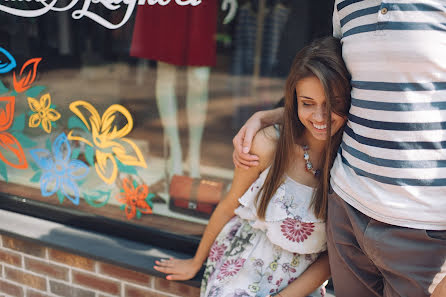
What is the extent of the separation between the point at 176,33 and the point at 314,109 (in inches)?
42.7

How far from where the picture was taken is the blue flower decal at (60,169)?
190 centimetres

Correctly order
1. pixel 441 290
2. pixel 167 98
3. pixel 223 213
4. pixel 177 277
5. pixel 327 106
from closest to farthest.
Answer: pixel 441 290 → pixel 327 106 → pixel 223 213 → pixel 177 277 → pixel 167 98

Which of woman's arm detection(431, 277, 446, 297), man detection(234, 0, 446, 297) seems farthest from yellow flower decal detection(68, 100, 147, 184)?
woman's arm detection(431, 277, 446, 297)

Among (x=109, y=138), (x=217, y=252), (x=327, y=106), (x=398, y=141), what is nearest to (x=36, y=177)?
(x=109, y=138)

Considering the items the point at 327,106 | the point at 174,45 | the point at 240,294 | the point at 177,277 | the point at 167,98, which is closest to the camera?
the point at 327,106

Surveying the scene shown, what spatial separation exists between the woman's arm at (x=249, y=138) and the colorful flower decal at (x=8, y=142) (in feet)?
3.96

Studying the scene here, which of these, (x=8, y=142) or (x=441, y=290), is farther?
(x=8, y=142)

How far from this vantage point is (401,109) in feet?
2.97

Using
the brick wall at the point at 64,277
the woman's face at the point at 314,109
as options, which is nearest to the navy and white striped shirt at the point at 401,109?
the woman's face at the point at 314,109

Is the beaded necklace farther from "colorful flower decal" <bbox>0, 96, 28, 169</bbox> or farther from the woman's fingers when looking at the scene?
"colorful flower decal" <bbox>0, 96, 28, 169</bbox>

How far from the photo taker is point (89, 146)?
186cm

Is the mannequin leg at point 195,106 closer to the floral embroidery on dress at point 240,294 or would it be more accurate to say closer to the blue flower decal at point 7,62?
the blue flower decal at point 7,62

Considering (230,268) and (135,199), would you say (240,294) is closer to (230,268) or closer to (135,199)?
(230,268)

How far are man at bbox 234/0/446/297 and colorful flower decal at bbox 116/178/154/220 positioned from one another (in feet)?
3.43
